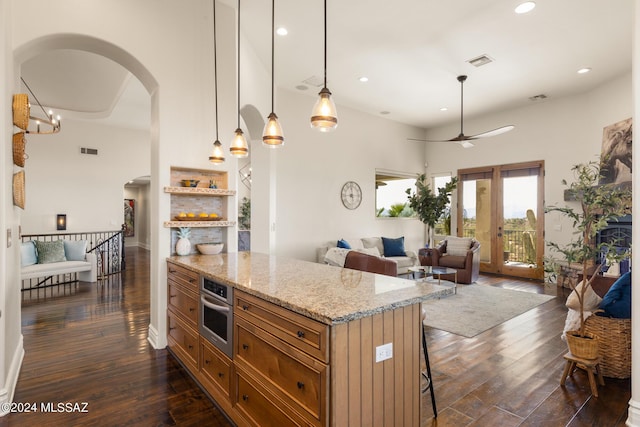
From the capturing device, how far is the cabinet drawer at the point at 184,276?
277cm

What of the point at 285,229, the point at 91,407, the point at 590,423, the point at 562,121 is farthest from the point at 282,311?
the point at 562,121

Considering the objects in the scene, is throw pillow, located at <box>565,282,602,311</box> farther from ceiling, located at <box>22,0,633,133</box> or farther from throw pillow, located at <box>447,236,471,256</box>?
throw pillow, located at <box>447,236,471,256</box>

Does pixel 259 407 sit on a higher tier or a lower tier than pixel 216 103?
lower

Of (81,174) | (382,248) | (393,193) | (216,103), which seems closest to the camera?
(216,103)

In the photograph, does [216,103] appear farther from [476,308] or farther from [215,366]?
[476,308]

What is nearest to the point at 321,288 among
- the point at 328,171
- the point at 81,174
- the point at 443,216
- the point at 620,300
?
the point at 620,300

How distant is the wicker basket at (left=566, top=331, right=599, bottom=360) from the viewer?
266 cm

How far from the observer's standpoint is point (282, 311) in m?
1.69

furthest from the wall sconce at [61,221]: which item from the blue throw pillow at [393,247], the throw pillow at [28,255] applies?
the blue throw pillow at [393,247]

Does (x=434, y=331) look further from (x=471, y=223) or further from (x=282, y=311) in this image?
(x=471, y=223)

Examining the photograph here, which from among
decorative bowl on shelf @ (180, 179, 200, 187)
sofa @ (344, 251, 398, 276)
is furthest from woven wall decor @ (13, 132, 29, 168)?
sofa @ (344, 251, 398, 276)

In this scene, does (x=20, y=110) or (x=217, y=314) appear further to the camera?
(x=20, y=110)

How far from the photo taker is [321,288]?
198 cm

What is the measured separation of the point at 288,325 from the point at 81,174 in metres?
9.06
